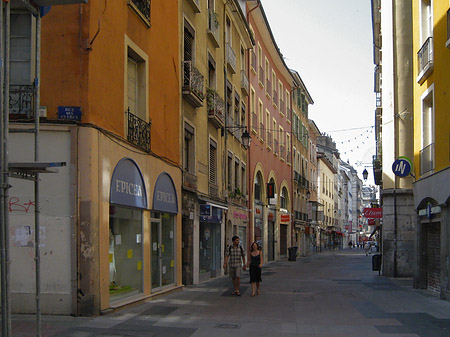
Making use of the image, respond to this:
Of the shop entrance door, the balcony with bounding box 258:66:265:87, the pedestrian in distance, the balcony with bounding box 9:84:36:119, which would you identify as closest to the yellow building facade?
the pedestrian in distance

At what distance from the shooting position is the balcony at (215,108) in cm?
2280

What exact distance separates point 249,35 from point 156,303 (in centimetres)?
1942

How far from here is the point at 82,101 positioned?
1168cm

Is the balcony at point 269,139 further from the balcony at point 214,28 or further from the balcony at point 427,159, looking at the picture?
the balcony at point 427,159

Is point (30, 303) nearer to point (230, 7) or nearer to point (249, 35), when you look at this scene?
point (230, 7)

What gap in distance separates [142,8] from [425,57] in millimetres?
8621

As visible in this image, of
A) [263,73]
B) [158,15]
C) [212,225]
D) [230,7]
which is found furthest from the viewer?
[263,73]

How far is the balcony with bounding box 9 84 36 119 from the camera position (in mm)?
11602

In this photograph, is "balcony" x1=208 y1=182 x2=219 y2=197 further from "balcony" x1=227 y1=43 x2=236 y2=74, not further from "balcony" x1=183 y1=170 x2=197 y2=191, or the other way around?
"balcony" x1=227 y1=43 x2=236 y2=74

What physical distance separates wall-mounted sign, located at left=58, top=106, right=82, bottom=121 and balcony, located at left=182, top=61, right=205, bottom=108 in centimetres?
757

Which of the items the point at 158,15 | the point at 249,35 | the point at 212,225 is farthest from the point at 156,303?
the point at 249,35

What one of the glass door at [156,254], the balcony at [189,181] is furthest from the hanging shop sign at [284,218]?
the glass door at [156,254]

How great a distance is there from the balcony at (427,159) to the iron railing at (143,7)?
888 cm

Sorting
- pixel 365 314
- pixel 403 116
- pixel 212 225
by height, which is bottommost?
pixel 365 314
